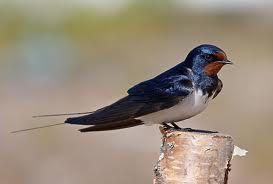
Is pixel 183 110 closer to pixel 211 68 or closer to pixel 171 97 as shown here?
pixel 171 97

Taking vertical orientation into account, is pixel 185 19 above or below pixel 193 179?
above

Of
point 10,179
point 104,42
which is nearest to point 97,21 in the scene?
point 104,42

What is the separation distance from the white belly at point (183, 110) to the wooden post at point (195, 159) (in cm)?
53

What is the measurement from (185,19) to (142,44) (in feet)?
18.5

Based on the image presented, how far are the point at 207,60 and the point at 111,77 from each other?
29.3 feet

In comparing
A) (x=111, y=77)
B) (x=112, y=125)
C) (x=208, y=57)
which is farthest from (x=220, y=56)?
(x=111, y=77)

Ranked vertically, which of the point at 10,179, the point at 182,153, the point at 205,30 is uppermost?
the point at 205,30

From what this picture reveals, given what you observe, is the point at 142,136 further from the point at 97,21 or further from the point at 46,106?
the point at 97,21

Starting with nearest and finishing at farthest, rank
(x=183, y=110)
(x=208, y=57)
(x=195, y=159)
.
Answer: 1. (x=195, y=159)
2. (x=183, y=110)
3. (x=208, y=57)

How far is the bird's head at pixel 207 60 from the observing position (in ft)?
11.7

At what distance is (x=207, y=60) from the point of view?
3.60m

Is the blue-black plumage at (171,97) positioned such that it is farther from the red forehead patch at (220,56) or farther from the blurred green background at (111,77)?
the blurred green background at (111,77)

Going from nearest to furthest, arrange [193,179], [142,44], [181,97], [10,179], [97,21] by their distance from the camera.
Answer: [193,179], [181,97], [10,179], [142,44], [97,21]

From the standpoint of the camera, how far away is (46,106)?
10023 millimetres
